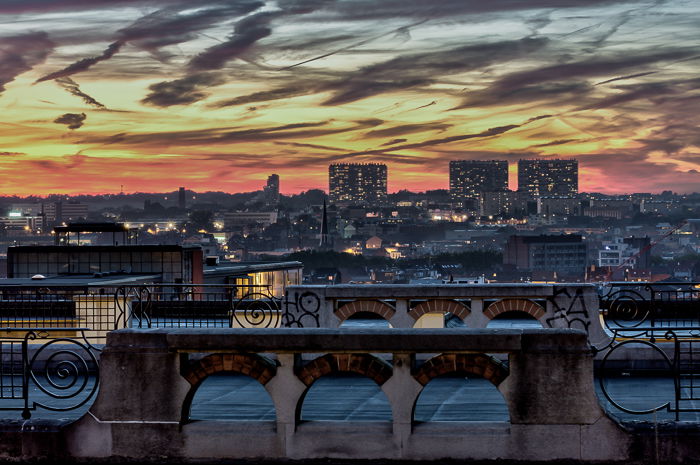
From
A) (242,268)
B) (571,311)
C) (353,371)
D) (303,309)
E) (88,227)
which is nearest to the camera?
(353,371)

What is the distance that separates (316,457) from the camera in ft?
26.1

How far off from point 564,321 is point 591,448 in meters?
6.27

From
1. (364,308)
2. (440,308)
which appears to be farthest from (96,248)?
(440,308)

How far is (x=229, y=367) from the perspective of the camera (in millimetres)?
8031

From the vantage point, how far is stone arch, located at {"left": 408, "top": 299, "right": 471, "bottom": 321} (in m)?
14.0

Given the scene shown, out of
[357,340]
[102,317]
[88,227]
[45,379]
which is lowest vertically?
[45,379]

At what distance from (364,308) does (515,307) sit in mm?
2276

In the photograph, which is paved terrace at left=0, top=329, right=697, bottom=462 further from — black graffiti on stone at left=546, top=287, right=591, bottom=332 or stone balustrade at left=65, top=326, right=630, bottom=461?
black graffiti on stone at left=546, top=287, right=591, bottom=332

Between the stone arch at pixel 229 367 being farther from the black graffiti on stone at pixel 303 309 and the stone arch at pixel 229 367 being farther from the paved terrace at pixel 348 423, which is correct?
the black graffiti on stone at pixel 303 309

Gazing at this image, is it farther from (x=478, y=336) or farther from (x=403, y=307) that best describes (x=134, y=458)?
(x=403, y=307)

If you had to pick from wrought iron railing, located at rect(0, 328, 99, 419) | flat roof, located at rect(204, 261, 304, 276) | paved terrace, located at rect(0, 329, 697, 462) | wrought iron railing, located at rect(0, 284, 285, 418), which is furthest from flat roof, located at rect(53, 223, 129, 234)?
paved terrace, located at rect(0, 329, 697, 462)

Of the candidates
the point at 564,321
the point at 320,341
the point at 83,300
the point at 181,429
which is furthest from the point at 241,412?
the point at 83,300

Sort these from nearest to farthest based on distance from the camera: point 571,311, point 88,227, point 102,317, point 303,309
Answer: point 571,311, point 303,309, point 102,317, point 88,227

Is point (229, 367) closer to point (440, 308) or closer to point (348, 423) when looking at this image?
point (348, 423)
